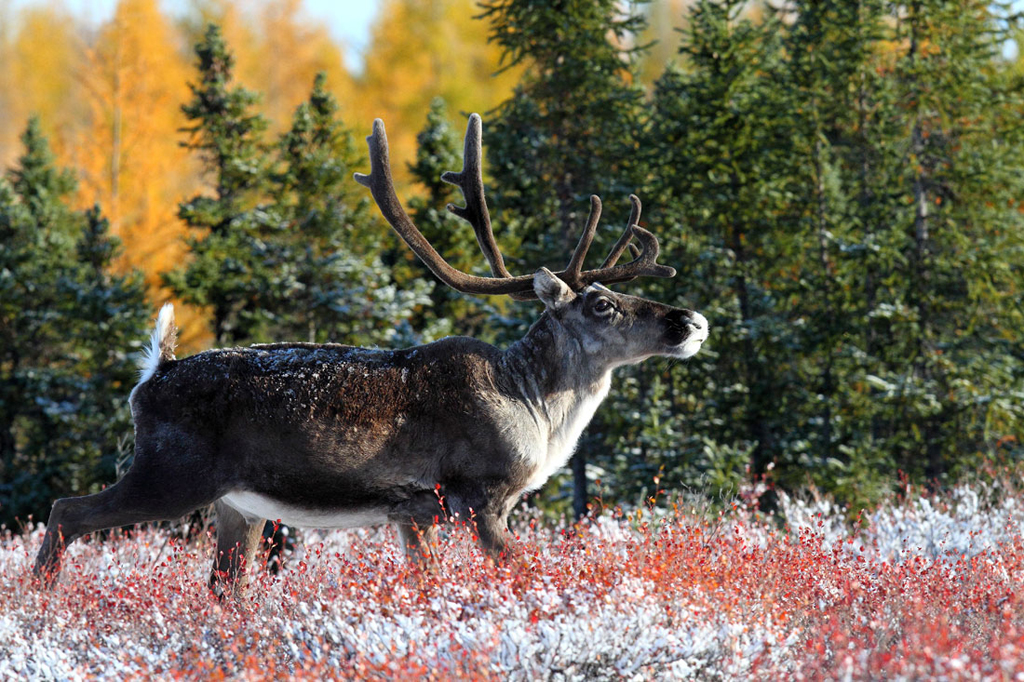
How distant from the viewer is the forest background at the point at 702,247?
13.6 metres

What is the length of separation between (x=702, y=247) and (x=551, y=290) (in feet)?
29.2

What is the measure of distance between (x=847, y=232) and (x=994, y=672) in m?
11.5

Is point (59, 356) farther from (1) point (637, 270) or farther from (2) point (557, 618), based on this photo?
(2) point (557, 618)

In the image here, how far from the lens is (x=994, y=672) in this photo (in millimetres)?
3957

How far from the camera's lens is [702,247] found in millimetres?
14836

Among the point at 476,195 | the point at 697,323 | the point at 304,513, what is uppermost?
the point at 476,195

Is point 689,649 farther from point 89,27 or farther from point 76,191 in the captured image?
point 89,27

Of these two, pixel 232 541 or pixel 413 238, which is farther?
pixel 413 238

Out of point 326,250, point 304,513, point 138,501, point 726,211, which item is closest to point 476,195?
point 304,513

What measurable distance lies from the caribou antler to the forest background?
624 centimetres

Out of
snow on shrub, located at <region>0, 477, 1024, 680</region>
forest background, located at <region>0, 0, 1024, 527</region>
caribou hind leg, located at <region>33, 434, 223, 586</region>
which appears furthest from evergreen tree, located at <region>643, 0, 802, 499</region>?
A: caribou hind leg, located at <region>33, 434, 223, 586</region>

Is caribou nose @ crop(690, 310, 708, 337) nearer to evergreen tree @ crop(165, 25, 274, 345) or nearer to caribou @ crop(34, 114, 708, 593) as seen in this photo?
caribou @ crop(34, 114, 708, 593)

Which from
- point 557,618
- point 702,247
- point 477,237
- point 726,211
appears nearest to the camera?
point 557,618

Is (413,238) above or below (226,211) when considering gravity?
below
